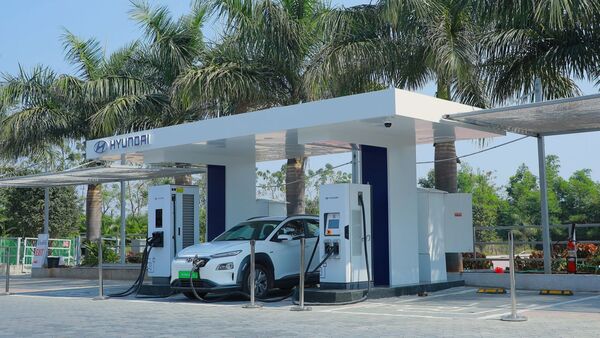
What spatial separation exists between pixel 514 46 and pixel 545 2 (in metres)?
3.33

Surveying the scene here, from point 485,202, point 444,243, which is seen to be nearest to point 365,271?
point 444,243

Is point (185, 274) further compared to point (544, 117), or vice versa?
point (185, 274)

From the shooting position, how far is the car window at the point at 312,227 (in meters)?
16.4

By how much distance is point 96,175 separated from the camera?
856 inches

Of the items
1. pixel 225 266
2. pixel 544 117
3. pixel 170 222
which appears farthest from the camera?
pixel 170 222

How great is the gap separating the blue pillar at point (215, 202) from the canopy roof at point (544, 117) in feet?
22.9

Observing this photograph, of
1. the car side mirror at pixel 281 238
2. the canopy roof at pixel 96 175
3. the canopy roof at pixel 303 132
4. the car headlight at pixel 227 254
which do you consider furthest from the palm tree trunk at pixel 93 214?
the car headlight at pixel 227 254

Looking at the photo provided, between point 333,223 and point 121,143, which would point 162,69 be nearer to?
point 121,143

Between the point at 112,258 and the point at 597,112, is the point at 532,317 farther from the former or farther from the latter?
the point at 112,258

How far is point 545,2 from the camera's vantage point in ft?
49.3

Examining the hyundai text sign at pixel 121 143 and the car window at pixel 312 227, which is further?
the hyundai text sign at pixel 121 143

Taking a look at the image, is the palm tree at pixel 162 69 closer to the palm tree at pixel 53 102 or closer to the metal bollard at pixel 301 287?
the palm tree at pixel 53 102

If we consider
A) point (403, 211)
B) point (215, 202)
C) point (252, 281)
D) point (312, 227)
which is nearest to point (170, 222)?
point (215, 202)

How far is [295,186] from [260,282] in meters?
7.47
